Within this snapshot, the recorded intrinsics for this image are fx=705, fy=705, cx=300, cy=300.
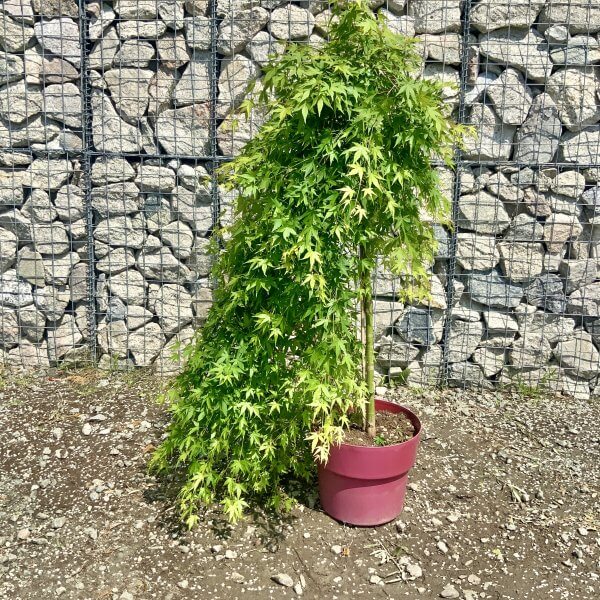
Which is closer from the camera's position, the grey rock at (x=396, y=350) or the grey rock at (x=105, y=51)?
the grey rock at (x=105, y=51)

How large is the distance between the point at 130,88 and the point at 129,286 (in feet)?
3.84

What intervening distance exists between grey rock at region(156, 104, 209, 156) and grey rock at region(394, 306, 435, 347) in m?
1.54

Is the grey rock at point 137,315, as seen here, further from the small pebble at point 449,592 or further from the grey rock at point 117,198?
the small pebble at point 449,592

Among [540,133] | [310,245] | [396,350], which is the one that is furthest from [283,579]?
[540,133]

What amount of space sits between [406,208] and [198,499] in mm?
1503

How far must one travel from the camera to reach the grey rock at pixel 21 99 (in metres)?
4.18

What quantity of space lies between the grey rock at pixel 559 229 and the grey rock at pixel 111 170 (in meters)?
2.47

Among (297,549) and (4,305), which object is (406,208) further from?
(4,305)

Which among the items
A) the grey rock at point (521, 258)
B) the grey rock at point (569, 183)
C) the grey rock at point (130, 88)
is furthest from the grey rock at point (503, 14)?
the grey rock at point (130, 88)

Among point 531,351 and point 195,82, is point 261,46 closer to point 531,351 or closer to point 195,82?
point 195,82

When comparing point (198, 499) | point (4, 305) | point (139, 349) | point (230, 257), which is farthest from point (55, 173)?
point (198, 499)

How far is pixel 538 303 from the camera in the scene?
13.8 ft

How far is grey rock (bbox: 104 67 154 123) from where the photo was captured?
4109 millimetres

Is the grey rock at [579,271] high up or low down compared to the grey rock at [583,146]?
down
